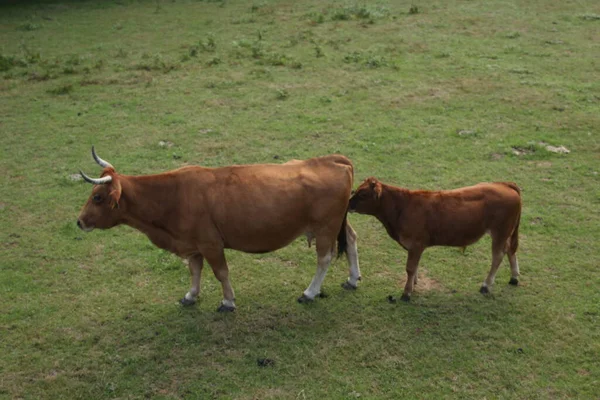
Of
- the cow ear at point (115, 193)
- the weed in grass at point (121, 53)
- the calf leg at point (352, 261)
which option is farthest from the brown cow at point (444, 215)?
the weed in grass at point (121, 53)

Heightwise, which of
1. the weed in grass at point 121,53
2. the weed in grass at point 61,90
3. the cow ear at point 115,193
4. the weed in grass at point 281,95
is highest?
the cow ear at point 115,193

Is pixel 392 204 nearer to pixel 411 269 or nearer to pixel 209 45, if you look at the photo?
pixel 411 269

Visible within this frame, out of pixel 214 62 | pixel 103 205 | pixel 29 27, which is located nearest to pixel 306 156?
pixel 103 205

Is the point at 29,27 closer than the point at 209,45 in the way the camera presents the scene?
No

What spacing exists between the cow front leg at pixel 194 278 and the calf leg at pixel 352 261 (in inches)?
65.9

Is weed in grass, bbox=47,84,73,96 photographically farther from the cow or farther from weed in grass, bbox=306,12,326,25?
the cow

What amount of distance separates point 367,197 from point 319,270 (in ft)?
3.18

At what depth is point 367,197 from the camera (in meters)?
7.26

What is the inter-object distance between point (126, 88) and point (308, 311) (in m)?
8.59

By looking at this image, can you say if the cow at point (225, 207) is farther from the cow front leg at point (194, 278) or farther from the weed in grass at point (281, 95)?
the weed in grass at point (281, 95)

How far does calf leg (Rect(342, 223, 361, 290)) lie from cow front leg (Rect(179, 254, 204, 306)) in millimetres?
1674

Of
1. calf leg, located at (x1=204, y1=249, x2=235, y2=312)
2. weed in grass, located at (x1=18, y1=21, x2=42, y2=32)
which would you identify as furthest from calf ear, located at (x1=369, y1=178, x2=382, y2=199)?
weed in grass, located at (x1=18, y1=21, x2=42, y2=32)

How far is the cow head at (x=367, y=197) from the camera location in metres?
7.22

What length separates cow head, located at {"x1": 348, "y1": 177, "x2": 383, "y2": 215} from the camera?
7.22 m
